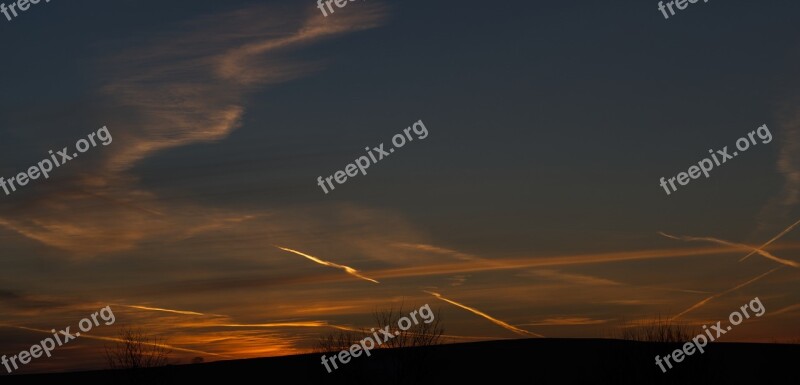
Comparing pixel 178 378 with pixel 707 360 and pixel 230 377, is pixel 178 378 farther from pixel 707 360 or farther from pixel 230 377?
pixel 707 360

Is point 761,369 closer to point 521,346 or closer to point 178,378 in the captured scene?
point 521,346

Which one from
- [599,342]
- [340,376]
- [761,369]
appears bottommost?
[761,369]

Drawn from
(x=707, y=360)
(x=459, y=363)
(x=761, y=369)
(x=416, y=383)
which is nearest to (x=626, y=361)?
(x=707, y=360)

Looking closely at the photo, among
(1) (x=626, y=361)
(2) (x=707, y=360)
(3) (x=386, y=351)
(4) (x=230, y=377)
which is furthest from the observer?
(4) (x=230, y=377)

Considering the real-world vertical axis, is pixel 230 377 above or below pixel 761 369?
above

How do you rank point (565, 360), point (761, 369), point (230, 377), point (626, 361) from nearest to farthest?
point (626, 361) → point (761, 369) → point (565, 360) → point (230, 377)

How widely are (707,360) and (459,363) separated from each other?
64.8 m

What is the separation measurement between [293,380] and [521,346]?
26069 millimetres

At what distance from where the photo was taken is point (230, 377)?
11631 cm

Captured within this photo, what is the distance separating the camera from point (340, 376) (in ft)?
186

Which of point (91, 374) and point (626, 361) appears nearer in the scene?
point (626, 361)

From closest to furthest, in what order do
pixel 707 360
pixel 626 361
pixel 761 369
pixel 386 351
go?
pixel 707 360 → pixel 626 361 → pixel 386 351 → pixel 761 369

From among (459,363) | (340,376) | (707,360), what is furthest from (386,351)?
(459,363)

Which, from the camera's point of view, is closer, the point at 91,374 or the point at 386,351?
the point at 386,351
